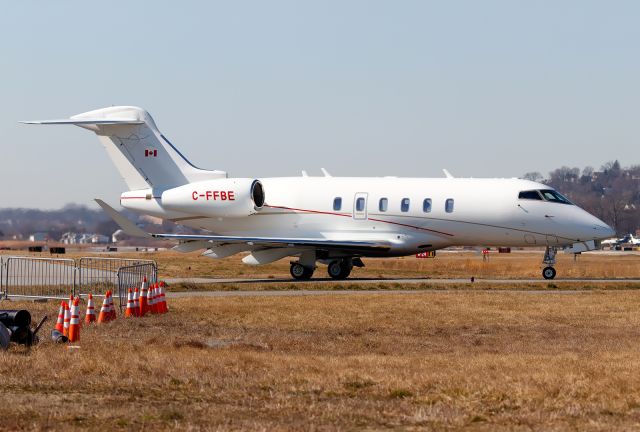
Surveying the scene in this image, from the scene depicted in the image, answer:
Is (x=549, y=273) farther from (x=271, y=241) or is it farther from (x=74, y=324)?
(x=74, y=324)

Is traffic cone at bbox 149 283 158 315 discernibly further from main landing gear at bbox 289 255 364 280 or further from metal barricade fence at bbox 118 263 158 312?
main landing gear at bbox 289 255 364 280

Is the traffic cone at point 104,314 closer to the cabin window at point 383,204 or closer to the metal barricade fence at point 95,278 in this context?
the metal barricade fence at point 95,278

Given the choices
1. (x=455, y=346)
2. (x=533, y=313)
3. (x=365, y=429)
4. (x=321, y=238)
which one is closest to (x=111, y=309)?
(x=455, y=346)

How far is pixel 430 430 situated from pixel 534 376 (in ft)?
11.2

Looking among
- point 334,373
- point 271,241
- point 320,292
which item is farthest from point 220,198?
point 334,373

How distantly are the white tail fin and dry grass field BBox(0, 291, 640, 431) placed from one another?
1622 centimetres

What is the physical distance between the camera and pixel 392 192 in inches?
1395

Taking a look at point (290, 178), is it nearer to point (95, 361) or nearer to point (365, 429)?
point (95, 361)

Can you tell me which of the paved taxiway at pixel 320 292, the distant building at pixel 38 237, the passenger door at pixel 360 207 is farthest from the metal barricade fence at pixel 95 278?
the distant building at pixel 38 237

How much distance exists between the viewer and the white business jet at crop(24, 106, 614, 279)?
112 feet

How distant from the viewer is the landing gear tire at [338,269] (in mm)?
35875

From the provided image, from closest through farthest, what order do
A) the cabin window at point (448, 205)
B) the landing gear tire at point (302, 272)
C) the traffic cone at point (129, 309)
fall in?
the traffic cone at point (129, 309), the cabin window at point (448, 205), the landing gear tire at point (302, 272)

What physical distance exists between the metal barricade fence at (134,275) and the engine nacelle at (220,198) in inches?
349

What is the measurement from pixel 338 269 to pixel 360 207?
2.25 metres
